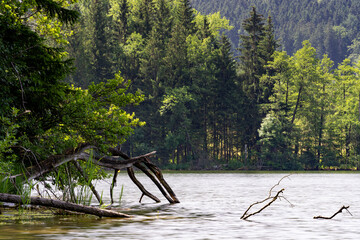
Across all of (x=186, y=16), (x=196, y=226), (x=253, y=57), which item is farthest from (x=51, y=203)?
(x=253, y=57)

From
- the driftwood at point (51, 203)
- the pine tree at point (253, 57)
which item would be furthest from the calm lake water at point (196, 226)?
the pine tree at point (253, 57)

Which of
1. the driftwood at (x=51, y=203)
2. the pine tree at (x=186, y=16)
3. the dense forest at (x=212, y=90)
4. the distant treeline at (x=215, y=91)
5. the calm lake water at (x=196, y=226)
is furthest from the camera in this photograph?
the pine tree at (x=186, y=16)

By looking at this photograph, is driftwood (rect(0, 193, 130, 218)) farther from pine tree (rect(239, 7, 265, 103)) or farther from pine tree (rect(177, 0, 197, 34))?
pine tree (rect(177, 0, 197, 34))

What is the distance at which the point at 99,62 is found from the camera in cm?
9725

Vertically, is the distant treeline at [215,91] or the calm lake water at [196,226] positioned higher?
the distant treeline at [215,91]

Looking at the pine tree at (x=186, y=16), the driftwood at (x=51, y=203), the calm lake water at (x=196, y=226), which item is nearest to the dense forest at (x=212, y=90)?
the pine tree at (x=186, y=16)

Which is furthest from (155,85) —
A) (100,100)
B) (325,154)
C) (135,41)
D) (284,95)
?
(100,100)

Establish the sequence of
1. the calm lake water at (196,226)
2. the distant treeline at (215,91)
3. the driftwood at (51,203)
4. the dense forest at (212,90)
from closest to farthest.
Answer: the calm lake water at (196,226)
the driftwood at (51,203)
the dense forest at (212,90)
the distant treeline at (215,91)

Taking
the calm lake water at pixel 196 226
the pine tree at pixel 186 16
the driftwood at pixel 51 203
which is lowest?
the calm lake water at pixel 196 226

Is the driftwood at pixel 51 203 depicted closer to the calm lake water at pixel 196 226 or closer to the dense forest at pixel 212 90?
the calm lake water at pixel 196 226

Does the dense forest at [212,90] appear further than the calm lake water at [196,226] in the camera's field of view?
Yes

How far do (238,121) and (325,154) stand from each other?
13839 millimetres

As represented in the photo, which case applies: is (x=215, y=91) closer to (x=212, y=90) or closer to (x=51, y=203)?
(x=212, y=90)

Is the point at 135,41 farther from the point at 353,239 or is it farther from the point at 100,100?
the point at 353,239
